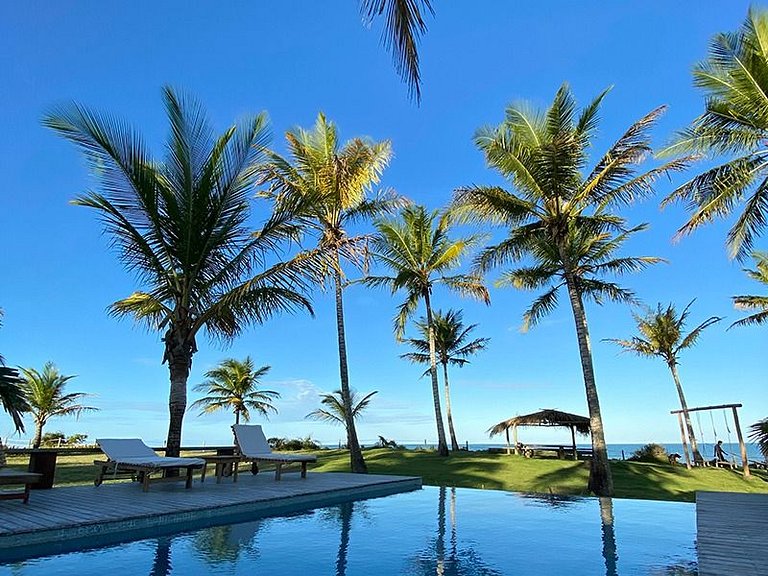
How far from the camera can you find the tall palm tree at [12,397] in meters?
8.42

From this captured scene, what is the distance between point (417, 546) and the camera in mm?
5484

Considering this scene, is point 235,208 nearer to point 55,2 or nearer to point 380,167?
point 380,167

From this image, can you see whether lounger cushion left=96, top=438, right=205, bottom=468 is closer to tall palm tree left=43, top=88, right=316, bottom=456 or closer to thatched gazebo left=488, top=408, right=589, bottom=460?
tall palm tree left=43, top=88, right=316, bottom=456

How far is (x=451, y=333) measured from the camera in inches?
994

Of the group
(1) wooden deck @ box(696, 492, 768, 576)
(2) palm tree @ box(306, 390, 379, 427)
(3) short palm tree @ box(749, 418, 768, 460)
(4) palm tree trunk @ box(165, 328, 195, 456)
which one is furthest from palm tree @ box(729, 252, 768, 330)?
(4) palm tree trunk @ box(165, 328, 195, 456)

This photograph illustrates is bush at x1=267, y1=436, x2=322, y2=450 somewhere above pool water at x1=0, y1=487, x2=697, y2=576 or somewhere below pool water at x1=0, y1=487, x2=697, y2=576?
above

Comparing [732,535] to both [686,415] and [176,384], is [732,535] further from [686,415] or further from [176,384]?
[686,415]

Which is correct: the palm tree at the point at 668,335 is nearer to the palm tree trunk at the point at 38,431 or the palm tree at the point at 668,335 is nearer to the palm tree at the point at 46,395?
the palm tree at the point at 46,395

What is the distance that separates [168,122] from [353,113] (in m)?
10.7

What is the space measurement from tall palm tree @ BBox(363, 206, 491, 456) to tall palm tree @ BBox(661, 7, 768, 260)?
8351 mm

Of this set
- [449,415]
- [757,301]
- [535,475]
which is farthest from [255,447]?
[757,301]

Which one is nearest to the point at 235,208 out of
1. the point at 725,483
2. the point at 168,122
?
the point at 168,122

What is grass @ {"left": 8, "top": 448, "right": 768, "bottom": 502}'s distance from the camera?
13.1m

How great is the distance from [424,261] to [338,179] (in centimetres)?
712
